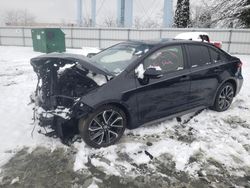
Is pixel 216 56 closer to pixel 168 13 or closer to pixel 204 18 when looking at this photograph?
pixel 204 18

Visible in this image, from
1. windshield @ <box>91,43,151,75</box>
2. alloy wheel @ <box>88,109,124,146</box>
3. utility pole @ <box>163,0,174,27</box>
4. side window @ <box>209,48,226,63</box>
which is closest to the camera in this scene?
alloy wheel @ <box>88,109,124,146</box>

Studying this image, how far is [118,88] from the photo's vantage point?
10.8ft

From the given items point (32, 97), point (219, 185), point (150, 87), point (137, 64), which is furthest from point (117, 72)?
point (219, 185)

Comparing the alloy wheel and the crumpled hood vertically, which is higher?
the crumpled hood

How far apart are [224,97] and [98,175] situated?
3357 millimetres

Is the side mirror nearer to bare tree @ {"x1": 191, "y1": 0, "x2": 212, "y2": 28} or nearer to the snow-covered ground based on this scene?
the snow-covered ground

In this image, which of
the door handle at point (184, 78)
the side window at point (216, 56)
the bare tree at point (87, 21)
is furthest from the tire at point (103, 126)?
the bare tree at point (87, 21)

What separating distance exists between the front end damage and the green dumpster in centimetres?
1214

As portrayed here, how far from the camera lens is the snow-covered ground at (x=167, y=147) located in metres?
A: 3.01

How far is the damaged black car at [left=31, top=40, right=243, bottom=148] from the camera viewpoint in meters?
3.22

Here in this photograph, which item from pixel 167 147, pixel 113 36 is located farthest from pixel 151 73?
pixel 113 36

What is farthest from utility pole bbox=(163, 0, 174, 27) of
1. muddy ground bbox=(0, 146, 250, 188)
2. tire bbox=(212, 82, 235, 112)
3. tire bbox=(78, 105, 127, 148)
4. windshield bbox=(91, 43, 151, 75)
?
muddy ground bbox=(0, 146, 250, 188)

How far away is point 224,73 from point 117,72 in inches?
97.8

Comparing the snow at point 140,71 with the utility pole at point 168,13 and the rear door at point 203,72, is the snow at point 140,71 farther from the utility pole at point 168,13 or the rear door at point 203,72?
the utility pole at point 168,13
